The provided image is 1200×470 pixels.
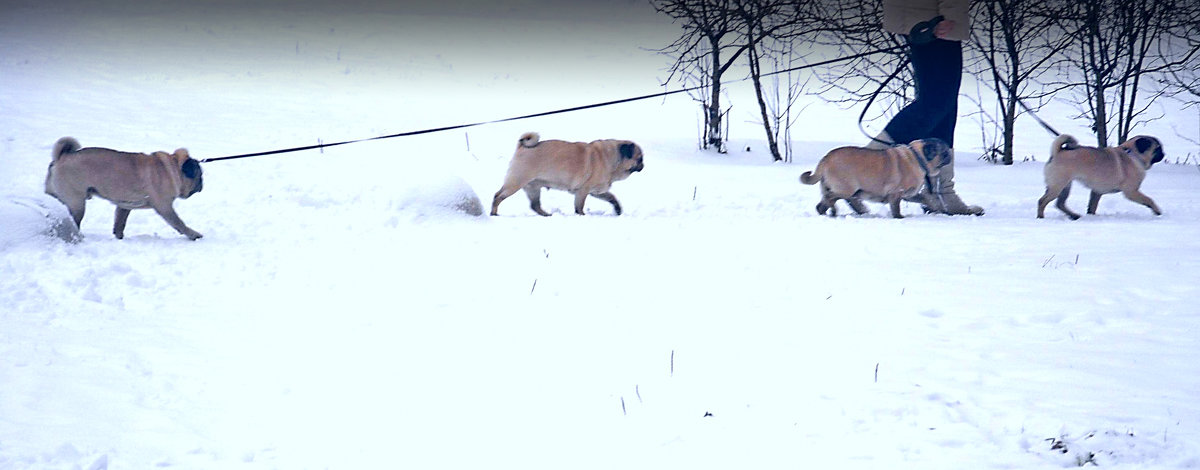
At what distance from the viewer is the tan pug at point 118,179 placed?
6.46 metres

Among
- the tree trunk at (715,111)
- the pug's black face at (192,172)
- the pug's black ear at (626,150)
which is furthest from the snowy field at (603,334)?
the tree trunk at (715,111)

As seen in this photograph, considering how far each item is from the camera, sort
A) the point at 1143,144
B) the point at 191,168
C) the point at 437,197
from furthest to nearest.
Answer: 1. the point at 437,197
2. the point at 1143,144
3. the point at 191,168

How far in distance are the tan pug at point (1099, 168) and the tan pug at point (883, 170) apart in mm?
713

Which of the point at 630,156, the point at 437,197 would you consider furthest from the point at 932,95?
the point at 437,197

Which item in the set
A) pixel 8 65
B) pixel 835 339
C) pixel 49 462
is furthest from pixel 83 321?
pixel 8 65

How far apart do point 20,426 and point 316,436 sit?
0.87m

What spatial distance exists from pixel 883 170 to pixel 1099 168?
1.44 metres

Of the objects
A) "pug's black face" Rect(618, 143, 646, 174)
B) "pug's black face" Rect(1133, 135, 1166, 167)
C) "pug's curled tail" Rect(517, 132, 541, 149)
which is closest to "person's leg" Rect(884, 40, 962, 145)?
"pug's black face" Rect(1133, 135, 1166, 167)

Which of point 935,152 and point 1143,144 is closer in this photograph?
point 935,152

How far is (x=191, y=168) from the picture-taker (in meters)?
6.78

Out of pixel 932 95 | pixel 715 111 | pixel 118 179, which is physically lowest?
pixel 118 179

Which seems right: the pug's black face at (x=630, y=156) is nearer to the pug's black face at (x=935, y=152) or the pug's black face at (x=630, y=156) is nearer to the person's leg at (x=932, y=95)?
the person's leg at (x=932, y=95)

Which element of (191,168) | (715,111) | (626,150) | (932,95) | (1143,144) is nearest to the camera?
(191,168)

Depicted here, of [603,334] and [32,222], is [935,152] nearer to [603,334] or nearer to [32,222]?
[603,334]
